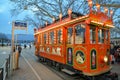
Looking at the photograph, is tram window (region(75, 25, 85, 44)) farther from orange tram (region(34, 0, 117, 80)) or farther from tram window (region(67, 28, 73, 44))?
tram window (region(67, 28, 73, 44))

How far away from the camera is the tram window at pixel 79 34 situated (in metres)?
11.2

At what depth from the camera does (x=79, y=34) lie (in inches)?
454

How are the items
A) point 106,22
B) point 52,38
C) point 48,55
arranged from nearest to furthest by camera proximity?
1. point 106,22
2. point 52,38
3. point 48,55

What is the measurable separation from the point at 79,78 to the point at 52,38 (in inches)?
177

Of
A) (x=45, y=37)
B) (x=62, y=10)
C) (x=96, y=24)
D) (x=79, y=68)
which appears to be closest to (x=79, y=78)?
(x=79, y=68)

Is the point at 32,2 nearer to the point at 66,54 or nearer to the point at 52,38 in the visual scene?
the point at 52,38

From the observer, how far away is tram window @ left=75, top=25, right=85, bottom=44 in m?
11.2

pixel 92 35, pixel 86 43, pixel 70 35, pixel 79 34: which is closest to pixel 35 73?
pixel 70 35

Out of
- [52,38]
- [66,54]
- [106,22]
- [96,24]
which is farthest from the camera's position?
[52,38]

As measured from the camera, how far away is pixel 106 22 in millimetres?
12164

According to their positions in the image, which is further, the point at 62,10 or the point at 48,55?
the point at 62,10

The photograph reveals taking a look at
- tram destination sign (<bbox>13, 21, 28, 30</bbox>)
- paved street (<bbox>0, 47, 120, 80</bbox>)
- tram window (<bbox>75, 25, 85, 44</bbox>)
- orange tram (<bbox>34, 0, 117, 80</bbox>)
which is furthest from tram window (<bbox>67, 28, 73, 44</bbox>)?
tram destination sign (<bbox>13, 21, 28, 30</bbox>)

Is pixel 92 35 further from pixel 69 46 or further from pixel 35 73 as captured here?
pixel 35 73

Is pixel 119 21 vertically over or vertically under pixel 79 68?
over
